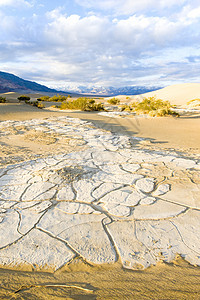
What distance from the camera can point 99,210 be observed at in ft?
7.32

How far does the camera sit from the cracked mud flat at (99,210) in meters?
1.65

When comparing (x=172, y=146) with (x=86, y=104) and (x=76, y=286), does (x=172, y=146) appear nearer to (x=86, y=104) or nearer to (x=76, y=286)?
(x=76, y=286)

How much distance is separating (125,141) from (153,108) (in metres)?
7.80

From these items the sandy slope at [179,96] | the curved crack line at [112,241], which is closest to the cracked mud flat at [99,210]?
the curved crack line at [112,241]

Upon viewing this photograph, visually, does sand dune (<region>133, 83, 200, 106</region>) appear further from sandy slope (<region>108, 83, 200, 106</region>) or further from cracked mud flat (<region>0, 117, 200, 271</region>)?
cracked mud flat (<region>0, 117, 200, 271</region>)

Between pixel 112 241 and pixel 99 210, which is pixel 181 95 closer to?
pixel 99 210

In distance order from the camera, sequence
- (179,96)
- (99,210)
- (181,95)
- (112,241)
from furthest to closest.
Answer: (181,95)
(179,96)
(99,210)
(112,241)

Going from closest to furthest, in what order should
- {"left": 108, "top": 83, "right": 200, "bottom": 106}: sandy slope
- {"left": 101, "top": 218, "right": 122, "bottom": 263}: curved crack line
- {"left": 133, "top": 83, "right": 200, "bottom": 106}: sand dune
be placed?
{"left": 101, "top": 218, "right": 122, "bottom": 263}: curved crack line < {"left": 133, "top": 83, "right": 200, "bottom": 106}: sand dune < {"left": 108, "top": 83, "right": 200, "bottom": 106}: sandy slope

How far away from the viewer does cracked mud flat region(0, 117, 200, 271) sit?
5.41 feet

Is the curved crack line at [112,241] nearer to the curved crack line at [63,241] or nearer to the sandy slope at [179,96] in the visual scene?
the curved crack line at [63,241]

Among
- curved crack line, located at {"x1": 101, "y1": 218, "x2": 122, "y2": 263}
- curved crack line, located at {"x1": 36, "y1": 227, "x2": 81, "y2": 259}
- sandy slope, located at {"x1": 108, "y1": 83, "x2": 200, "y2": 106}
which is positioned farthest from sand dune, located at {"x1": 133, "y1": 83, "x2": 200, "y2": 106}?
curved crack line, located at {"x1": 36, "y1": 227, "x2": 81, "y2": 259}

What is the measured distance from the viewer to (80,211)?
221cm

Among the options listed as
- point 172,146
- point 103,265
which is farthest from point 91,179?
point 172,146

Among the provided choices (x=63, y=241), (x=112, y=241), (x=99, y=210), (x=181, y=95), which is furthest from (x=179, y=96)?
(x=63, y=241)
